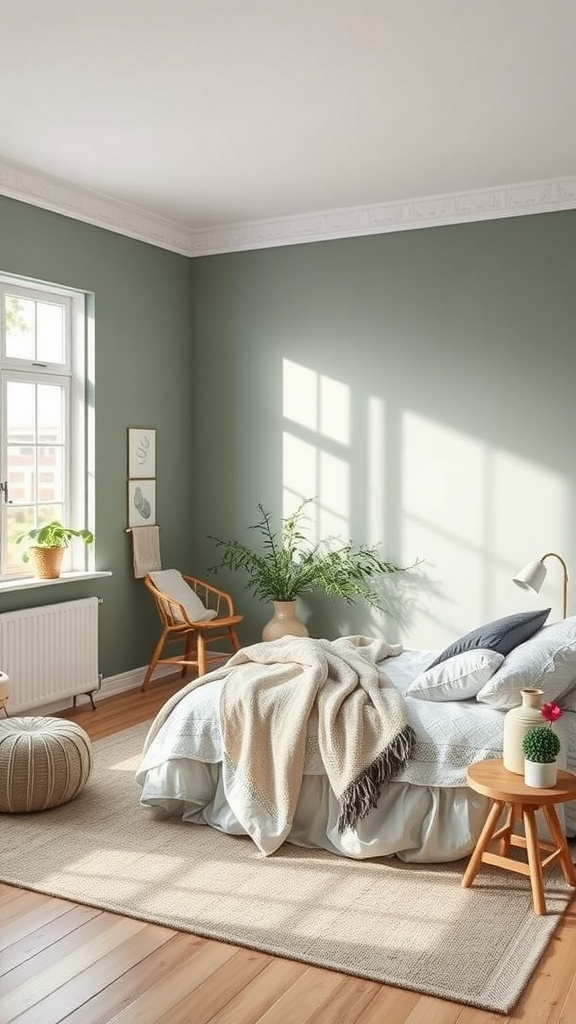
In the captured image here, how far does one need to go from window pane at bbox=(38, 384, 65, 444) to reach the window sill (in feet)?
2.68

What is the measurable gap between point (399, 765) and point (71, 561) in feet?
10.3

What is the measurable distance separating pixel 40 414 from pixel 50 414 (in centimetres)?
9

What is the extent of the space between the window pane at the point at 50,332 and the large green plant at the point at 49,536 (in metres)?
1.02

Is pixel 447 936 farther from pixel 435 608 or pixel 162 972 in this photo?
pixel 435 608

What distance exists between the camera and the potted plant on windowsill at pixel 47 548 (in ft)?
18.4

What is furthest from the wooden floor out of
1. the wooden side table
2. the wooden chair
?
the wooden chair

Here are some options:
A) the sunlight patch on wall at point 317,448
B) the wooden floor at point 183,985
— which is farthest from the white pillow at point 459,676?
the sunlight patch on wall at point 317,448

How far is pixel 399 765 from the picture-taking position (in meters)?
3.57

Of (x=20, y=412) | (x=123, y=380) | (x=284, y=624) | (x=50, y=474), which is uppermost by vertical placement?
(x=123, y=380)

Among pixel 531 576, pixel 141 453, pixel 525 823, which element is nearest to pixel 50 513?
pixel 141 453

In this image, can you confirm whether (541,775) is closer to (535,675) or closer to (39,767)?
(535,675)

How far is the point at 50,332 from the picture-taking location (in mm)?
5926

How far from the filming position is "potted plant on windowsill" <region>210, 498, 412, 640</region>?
6.29 m

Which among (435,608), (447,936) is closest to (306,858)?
(447,936)
